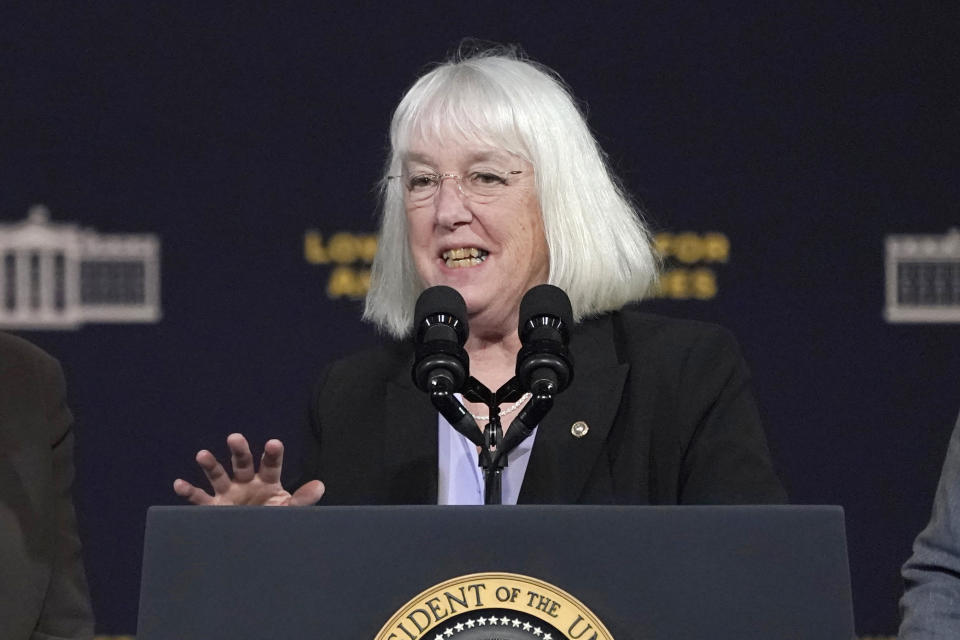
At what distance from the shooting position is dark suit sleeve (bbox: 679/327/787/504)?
1969mm

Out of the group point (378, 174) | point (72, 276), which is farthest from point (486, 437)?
point (72, 276)

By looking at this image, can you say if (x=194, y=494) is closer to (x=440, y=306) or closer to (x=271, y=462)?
(x=271, y=462)

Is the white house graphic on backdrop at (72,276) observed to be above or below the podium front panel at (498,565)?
above

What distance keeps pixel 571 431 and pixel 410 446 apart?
23 centimetres

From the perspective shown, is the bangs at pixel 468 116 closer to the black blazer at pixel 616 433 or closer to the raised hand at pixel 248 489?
the black blazer at pixel 616 433

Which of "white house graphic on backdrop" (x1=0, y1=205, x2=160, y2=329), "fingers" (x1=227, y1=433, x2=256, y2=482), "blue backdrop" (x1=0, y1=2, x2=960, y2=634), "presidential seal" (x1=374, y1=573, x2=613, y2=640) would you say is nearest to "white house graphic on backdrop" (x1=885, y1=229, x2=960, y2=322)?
"blue backdrop" (x1=0, y1=2, x2=960, y2=634)

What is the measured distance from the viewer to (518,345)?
2236mm

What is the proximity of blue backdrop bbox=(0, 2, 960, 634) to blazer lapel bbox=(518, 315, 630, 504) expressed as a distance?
1108mm

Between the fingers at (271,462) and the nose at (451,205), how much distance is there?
0.52 meters

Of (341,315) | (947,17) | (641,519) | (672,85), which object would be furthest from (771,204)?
(641,519)

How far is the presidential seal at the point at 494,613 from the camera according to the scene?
1.23 m

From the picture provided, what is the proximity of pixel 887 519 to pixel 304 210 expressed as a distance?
144 centimetres

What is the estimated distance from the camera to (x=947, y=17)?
330 cm

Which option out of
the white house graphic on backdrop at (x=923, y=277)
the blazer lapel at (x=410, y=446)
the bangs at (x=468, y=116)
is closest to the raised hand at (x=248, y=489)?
the blazer lapel at (x=410, y=446)
